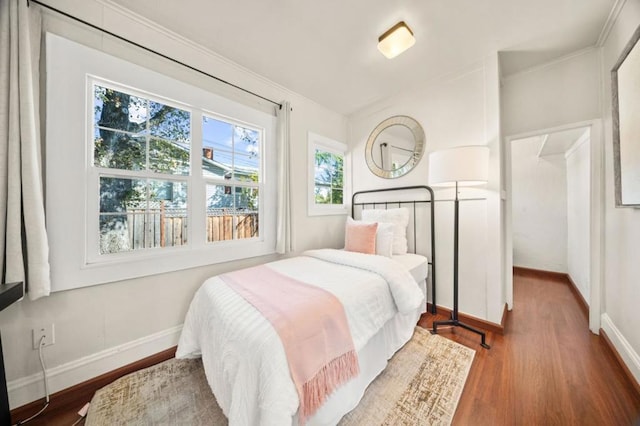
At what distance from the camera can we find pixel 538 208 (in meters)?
3.93

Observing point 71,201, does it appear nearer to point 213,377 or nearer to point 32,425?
point 32,425

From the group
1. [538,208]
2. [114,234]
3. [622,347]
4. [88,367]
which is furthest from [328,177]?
[538,208]

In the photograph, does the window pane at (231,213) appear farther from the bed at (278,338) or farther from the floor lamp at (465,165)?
the floor lamp at (465,165)

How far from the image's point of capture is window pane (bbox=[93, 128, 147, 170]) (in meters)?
1.58

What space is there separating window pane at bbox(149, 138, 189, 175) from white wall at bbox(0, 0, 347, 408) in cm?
60

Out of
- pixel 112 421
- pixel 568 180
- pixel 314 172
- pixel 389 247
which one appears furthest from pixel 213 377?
pixel 568 180

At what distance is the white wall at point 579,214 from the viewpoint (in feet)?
8.30

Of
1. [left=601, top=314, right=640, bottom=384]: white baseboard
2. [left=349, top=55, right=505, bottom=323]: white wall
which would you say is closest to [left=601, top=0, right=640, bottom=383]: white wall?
[left=601, top=314, right=640, bottom=384]: white baseboard

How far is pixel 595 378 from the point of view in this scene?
1.46 m

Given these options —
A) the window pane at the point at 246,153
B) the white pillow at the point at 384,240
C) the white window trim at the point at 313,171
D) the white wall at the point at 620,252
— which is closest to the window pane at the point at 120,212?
the window pane at the point at 246,153

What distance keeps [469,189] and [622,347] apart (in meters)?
1.51

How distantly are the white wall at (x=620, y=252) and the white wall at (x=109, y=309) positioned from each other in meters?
3.01

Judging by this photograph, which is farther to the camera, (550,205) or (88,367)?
(550,205)

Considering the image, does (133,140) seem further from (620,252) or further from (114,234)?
(620,252)
